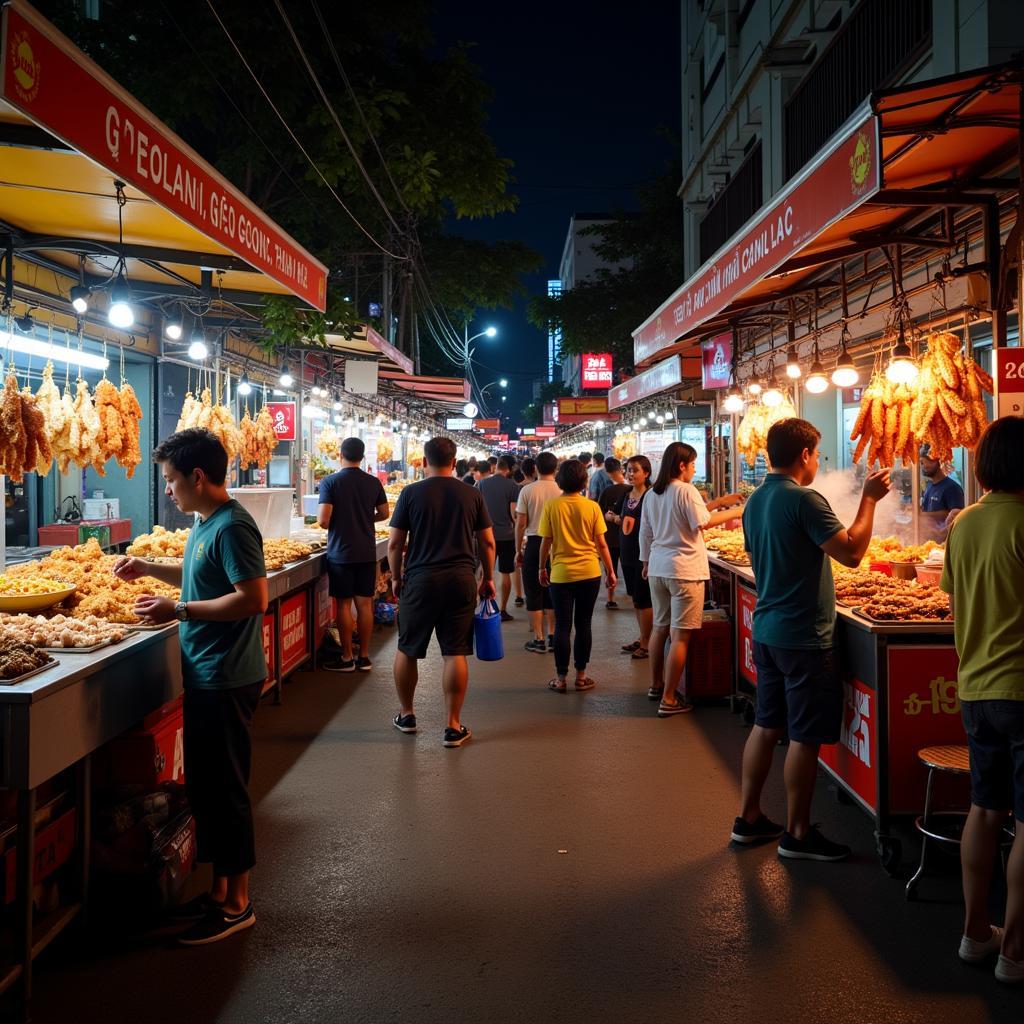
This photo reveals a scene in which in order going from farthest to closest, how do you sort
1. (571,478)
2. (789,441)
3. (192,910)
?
(571,478) < (789,441) < (192,910)

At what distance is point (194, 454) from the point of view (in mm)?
3891

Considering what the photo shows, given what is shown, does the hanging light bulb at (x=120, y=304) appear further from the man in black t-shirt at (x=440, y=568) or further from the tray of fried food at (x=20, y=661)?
the tray of fried food at (x=20, y=661)

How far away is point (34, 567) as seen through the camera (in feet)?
19.3

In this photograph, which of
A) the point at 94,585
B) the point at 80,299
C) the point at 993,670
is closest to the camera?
the point at 993,670

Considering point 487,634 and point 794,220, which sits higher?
point 794,220

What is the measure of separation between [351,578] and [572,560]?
2.35m

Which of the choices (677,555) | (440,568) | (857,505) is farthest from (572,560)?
(857,505)

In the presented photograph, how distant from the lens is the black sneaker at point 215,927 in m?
3.76

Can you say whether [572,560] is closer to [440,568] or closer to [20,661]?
[440,568]

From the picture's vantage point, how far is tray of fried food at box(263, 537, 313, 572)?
7828 millimetres

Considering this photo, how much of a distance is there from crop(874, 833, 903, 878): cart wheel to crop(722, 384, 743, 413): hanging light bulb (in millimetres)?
7453

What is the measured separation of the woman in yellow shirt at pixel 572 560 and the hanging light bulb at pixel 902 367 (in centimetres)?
290

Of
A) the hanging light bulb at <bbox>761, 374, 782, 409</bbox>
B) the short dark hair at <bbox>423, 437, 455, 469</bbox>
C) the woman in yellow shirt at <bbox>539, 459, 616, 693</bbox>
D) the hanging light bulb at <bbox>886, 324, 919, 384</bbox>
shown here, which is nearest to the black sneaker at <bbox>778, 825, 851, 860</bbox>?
the hanging light bulb at <bbox>886, 324, 919, 384</bbox>

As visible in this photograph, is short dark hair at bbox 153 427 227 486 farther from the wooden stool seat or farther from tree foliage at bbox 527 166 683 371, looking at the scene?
tree foliage at bbox 527 166 683 371
